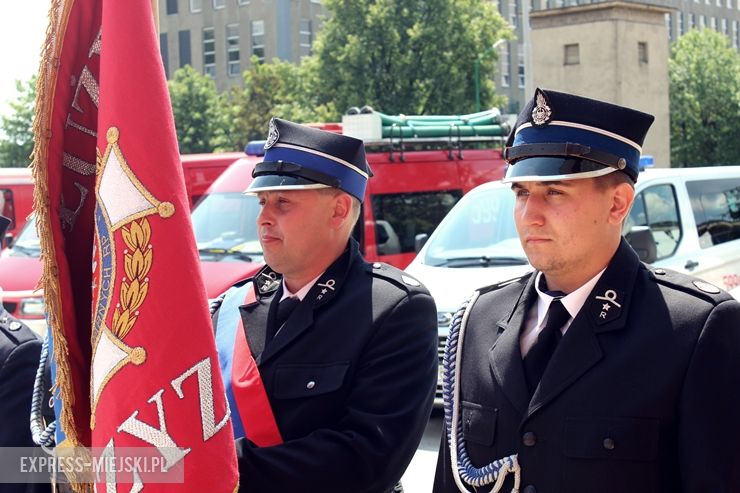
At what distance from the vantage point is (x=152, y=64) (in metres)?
2.17

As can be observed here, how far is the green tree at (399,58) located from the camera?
32.4 meters

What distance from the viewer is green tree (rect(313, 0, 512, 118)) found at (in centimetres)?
3244

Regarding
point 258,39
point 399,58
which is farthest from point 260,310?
point 258,39

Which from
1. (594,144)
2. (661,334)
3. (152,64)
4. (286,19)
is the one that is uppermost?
(286,19)

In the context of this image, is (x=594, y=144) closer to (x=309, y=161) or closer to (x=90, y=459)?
(x=309, y=161)

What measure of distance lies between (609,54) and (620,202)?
22822 mm

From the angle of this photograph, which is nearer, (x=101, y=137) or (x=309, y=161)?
(x=101, y=137)

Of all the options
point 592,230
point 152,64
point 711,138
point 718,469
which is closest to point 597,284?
point 592,230

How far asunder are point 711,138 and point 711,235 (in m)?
32.9

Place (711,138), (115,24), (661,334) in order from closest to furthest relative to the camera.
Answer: (115,24), (661,334), (711,138)

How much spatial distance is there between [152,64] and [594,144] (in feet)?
3.53

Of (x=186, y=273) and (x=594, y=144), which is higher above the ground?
(x=594, y=144)

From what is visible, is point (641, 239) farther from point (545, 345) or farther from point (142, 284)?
point (142, 284)

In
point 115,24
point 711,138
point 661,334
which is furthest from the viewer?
point 711,138
